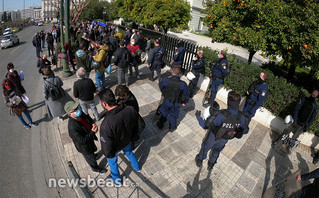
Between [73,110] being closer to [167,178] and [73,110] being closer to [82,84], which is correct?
[82,84]

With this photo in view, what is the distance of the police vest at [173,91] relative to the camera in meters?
4.22

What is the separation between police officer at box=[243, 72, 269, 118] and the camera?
190 inches

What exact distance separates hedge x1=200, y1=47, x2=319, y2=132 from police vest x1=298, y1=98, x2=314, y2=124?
69 centimetres

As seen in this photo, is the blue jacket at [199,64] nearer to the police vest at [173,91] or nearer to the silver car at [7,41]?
the police vest at [173,91]

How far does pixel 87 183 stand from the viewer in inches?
141

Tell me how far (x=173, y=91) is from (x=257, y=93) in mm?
2681

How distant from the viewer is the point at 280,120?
5523mm

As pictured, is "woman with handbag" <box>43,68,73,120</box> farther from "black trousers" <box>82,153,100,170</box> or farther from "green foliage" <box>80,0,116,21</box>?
"green foliage" <box>80,0,116,21</box>

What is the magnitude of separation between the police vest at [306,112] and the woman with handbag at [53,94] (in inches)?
263

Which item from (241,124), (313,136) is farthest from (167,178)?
(313,136)

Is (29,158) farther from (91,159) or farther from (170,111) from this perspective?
(170,111)

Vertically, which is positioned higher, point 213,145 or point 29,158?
point 213,145

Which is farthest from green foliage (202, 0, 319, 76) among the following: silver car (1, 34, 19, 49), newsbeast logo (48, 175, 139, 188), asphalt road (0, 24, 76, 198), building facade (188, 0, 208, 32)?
building facade (188, 0, 208, 32)

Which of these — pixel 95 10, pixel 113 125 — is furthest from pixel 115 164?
pixel 95 10
